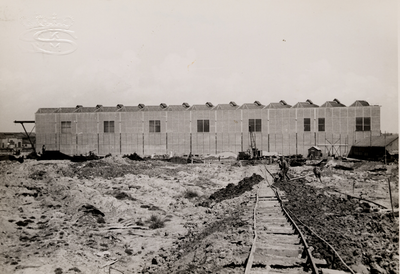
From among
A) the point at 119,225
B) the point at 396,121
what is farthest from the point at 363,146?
the point at 119,225

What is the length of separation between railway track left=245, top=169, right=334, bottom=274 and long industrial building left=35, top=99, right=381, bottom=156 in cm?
2025

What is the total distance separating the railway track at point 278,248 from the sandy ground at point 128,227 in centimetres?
33

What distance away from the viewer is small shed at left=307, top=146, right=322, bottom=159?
28828 mm

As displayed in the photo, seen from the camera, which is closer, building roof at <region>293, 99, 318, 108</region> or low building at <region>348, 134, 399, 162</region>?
low building at <region>348, 134, 399, 162</region>

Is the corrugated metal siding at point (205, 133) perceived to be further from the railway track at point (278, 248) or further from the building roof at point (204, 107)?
the railway track at point (278, 248)

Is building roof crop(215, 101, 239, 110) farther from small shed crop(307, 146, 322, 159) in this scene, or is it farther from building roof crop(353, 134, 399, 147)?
building roof crop(353, 134, 399, 147)

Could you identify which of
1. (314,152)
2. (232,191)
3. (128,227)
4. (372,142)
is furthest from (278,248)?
(314,152)

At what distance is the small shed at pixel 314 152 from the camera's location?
28.8 metres

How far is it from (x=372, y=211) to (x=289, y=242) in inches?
160

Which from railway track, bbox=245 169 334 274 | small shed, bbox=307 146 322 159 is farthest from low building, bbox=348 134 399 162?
railway track, bbox=245 169 334 274

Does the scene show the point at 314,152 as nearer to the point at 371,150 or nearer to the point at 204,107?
the point at 371,150

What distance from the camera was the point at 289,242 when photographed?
7.45 m

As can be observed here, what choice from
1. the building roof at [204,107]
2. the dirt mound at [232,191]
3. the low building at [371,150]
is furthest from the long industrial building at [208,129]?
the dirt mound at [232,191]

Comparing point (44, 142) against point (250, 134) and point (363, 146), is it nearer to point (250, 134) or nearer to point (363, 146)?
point (250, 134)
